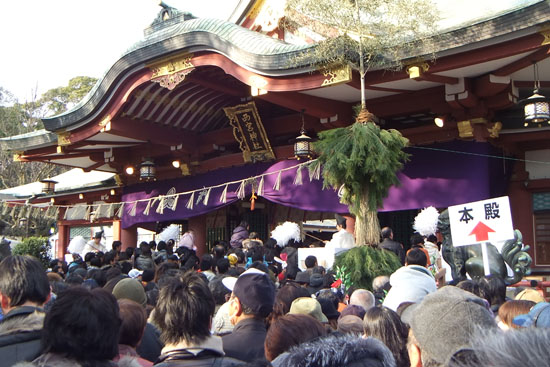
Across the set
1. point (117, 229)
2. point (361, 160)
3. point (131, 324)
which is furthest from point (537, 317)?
point (117, 229)

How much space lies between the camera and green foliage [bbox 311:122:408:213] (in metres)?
7.08

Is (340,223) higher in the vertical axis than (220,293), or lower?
higher

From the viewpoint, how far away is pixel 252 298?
3150 millimetres

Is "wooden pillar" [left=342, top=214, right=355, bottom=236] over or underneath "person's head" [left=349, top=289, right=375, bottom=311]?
over

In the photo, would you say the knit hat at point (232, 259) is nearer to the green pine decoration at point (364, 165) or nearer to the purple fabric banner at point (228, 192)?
the green pine decoration at point (364, 165)

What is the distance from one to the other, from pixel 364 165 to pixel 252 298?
14.1ft

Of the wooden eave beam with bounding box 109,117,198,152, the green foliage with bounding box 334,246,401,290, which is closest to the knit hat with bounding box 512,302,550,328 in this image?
the green foliage with bounding box 334,246,401,290

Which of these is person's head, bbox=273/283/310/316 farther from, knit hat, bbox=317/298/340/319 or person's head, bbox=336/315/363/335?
person's head, bbox=336/315/363/335

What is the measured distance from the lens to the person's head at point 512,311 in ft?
11.0

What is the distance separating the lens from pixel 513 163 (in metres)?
10.1

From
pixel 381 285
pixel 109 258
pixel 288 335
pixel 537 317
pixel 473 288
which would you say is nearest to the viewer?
pixel 288 335

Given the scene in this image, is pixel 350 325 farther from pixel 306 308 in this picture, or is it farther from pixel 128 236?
pixel 128 236

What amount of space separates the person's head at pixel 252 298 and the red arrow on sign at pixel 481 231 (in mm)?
3467

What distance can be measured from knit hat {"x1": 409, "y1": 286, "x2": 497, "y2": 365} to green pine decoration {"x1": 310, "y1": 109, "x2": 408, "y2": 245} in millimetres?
5072
